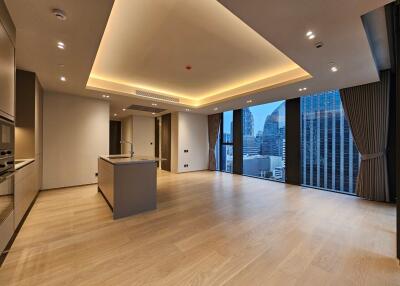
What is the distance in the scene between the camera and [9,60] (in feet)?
7.04

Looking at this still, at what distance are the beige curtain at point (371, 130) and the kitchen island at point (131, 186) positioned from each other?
15.5ft

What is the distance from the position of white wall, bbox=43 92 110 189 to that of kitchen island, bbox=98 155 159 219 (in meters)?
2.35

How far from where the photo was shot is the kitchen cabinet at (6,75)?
1901mm

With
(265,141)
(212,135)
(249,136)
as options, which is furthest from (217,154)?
(265,141)

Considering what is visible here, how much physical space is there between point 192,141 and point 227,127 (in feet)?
5.44

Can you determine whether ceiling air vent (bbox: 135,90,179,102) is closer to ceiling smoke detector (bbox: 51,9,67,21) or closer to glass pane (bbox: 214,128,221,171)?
glass pane (bbox: 214,128,221,171)

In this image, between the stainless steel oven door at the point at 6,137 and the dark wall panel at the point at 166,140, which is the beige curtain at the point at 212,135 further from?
the stainless steel oven door at the point at 6,137

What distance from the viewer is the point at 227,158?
790cm

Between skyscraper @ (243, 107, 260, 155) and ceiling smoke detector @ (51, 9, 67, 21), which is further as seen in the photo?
skyscraper @ (243, 107, 260, 155)

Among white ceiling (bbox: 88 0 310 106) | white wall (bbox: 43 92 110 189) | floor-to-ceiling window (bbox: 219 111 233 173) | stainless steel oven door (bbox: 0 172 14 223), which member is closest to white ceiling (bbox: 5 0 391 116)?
white ceiling (bbox: 88 0 310 106)

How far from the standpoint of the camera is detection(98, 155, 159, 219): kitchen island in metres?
3.10

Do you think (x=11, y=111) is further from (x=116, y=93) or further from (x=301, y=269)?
(x=301, y=269)

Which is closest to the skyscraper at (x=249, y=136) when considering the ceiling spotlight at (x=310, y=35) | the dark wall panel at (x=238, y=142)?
the dark wall panel at (x=238, y=142)

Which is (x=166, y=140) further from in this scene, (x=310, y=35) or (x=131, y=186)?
(x=310, y=35)
